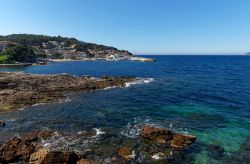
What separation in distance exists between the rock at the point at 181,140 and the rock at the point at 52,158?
11.3m

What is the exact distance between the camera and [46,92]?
192ft

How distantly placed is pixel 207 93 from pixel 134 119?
92.8 ft

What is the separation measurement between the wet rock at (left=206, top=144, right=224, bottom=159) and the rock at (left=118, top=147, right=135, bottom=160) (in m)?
8.01

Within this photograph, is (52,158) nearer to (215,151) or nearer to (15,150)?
(15,150)

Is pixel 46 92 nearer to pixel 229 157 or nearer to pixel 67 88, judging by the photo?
pixel 67 88

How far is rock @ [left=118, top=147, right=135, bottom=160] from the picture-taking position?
1013 inches

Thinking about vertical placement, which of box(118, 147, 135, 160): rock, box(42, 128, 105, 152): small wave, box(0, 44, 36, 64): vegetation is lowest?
box(42, 128, 105, 152): small wave

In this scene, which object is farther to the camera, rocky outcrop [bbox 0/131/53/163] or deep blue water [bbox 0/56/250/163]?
deep blue water [bbox 0/56/250/163]

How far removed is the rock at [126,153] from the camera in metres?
25.7

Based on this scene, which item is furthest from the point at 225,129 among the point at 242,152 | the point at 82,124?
the point at 82,124

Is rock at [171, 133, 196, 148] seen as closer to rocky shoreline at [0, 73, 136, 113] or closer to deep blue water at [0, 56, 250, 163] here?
deep blue water at [0, 56, 250, 163]

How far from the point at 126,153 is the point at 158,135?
5665 mm

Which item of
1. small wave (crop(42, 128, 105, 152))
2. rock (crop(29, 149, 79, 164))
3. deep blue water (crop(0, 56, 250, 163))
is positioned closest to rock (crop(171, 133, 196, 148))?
deep blue water (crop(0, 56, 250, 163))

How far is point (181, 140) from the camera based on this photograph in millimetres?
29281
